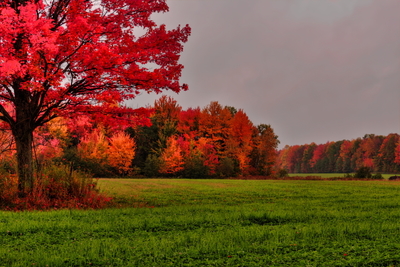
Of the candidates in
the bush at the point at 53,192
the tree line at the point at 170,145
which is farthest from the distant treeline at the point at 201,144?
the bush at the point at 53,192

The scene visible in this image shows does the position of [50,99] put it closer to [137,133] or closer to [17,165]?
[17,165]

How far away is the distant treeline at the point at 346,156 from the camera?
67375 millimetres

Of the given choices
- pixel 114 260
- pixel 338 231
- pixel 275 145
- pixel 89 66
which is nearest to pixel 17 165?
pixel 89 66

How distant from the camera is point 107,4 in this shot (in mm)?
10789

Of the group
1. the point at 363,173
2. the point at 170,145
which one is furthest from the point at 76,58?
the point at 363,173

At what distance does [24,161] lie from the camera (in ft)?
35.4

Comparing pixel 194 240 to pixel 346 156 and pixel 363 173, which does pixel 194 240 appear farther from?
pixel 346 156

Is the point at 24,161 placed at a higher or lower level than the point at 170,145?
lower

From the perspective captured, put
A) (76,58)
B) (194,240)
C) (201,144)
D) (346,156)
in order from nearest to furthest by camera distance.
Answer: (194,240) → (76,58) → (201,144) → (346,156)

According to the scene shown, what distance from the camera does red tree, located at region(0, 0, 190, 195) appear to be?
8.95 m

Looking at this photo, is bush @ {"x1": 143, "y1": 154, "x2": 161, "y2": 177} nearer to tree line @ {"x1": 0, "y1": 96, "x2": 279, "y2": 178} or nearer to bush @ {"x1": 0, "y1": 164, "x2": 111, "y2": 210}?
tree line @ {"x1": 0, "y1": 96, "x2": 279, "y2": 178}

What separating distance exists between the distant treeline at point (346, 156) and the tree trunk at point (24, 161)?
48241 mm

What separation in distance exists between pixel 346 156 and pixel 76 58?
83663 mm

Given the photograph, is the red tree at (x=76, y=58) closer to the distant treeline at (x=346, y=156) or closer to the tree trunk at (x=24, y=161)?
the tree trunk at (x=24, y=161)
